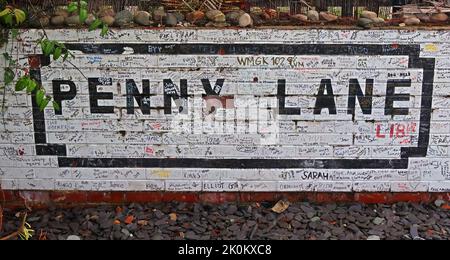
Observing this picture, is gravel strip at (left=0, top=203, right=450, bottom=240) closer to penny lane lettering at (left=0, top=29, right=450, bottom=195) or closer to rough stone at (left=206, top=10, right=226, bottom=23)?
penny lane lettering at (left=0, top=29, right=450, bottom=195)

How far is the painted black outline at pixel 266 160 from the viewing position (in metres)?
5.08

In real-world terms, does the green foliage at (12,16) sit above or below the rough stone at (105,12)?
below

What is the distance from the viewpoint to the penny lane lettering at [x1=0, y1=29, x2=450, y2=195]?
16.7 feet

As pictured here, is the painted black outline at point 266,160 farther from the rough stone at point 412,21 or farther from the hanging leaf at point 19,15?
the hanging leaf at point 19,15

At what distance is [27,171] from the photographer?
5379 millimetres

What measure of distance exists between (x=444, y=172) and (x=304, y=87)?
1514mm

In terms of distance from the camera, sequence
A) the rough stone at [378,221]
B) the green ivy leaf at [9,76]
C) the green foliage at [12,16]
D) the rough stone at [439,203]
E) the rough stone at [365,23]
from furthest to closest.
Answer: the rough stone at [439,203], the rough stone at [378,221], the rough stone at [365,23], the green ivy leaf at [9,76], the green foliage at [12,16]

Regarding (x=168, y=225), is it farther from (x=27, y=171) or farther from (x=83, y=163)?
(x=27, y=171)

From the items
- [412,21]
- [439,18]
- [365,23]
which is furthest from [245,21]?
[439,18]

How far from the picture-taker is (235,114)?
17.1 ft

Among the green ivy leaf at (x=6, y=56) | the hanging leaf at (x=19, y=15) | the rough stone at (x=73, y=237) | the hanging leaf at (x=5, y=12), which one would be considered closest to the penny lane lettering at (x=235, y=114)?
the green ivy leaf at (x=6, y=56)

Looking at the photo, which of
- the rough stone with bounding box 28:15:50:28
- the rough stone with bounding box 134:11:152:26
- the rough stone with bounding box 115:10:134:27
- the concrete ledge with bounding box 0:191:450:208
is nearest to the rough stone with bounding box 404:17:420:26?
the concrete ledge with bounding box 0:191:450:208

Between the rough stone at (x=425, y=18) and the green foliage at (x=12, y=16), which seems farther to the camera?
the rough stone at (x=425, y=18)
